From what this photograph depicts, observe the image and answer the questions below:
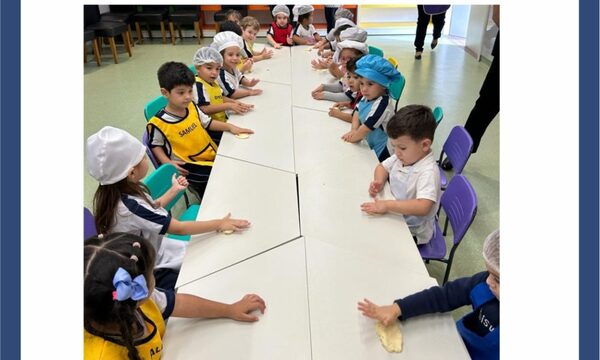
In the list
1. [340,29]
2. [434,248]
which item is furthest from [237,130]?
[340,29]

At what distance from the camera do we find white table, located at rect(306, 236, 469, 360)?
1179 millimetres

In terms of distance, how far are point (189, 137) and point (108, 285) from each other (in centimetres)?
161

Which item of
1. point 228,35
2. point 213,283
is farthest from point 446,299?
point 228,35

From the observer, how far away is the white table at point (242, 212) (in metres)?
1.54

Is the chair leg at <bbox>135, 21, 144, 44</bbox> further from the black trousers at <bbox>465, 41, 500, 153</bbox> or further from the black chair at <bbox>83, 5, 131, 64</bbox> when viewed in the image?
the black trousers at <bbox>465, 41, 500, 153</bbox>

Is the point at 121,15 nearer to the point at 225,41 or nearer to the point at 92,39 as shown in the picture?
the point at 92,39

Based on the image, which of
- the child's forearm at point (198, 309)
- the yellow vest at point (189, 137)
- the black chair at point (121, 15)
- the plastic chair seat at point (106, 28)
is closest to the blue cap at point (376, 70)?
the yellow vest at point (189, 137)

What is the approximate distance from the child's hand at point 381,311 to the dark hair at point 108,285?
0.68 m

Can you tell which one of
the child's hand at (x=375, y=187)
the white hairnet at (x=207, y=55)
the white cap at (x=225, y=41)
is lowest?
the child's hand at (x=375, y=187)

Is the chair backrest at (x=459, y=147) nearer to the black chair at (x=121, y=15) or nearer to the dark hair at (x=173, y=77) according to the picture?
the dark hair at (x=173, y=77)

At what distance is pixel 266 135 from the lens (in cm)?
252

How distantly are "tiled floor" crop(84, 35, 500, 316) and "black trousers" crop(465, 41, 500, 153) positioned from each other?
0.46m

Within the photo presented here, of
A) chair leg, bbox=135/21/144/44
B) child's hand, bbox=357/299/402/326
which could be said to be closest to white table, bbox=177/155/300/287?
child's hand, bbox=357/299/402/326
